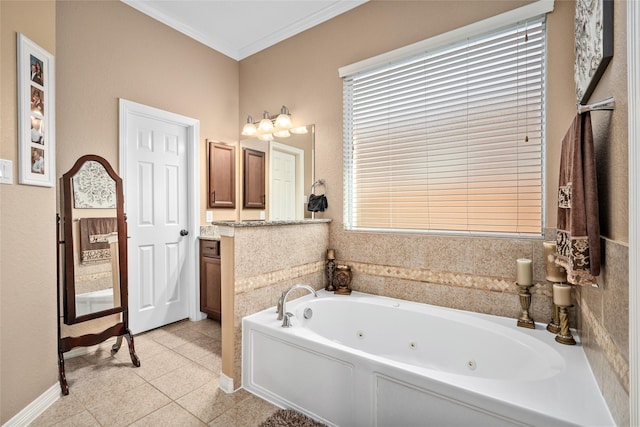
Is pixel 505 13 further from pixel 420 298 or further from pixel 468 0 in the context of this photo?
pixel 420 298

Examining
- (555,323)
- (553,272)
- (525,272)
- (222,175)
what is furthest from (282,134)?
(555,323)

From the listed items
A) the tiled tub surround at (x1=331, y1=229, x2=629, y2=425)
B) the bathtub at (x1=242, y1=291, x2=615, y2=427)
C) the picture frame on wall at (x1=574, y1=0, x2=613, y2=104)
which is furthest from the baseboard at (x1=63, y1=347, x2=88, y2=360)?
the picture frame on wall at (x1=574, y1=0, x2=613, y2=104)

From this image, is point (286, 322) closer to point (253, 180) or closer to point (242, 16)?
point (253, 180)

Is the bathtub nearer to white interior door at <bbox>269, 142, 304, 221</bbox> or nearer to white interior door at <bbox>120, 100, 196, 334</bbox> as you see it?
white interior door at <bbox>269, 142, 304, 221</bbox>

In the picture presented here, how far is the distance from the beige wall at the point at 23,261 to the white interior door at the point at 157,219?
90 cm

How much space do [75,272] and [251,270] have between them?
4.13 ft

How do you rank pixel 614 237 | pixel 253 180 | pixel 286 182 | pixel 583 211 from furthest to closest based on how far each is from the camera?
pixel 253 180 < pixel 286 182 < pixel 583 211 < pixel 614 237

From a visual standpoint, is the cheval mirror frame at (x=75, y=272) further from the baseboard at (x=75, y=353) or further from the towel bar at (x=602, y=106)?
the towel bar at (x=602, y=106)

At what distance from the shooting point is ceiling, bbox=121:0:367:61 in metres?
2.68

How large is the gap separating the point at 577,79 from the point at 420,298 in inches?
62.1

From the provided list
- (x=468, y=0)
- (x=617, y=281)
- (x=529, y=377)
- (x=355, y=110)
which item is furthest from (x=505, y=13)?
(x=529, y=377)

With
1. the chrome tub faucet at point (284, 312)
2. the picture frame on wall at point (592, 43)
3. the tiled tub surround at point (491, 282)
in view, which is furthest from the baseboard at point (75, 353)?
the picture frame on wall at point (592, 43)

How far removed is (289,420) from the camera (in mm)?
1620

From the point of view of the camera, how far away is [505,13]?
191 centimetres
